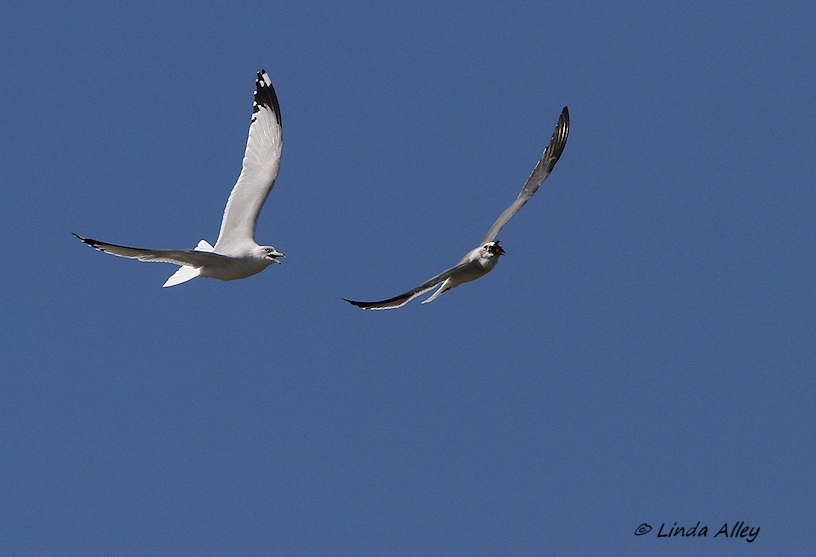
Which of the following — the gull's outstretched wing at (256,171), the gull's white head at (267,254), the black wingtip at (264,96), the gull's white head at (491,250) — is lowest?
the gull's white head at (267,254)

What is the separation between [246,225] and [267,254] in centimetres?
109

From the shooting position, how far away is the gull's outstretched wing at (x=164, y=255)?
11.9 metres

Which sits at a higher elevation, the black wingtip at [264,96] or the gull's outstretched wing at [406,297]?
the black wingtip at [264,96]

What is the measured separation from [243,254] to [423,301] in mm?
2255

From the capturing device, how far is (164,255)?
40.7 ft

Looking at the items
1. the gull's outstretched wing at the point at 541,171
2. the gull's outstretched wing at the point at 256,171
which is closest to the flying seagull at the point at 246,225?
the gull's outstretched wing at the point at 256,171

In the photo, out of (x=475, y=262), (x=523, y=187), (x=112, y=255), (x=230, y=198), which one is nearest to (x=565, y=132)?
(x=523, y=187)

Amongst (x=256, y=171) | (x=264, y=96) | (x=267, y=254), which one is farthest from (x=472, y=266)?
(x=264, y=96)

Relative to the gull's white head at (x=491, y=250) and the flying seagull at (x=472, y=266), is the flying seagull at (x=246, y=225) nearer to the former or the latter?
the flying seagull at (x=472, y=266)

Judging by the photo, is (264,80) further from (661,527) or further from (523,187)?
(661,527)

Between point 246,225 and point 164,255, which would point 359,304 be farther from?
point 246,225

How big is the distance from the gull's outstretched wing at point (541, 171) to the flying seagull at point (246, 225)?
2.83 metres

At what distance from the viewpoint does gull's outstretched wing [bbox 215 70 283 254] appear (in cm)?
1474

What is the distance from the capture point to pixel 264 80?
16.8m
